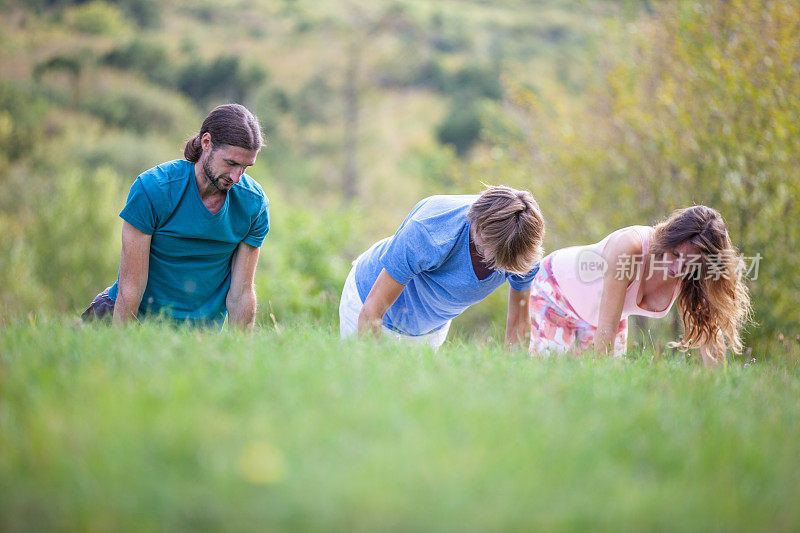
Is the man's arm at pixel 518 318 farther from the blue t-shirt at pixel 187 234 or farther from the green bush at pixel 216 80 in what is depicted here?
the green bush at pixel 216 80

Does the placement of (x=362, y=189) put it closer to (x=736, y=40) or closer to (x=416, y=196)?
(x=416, y=196)

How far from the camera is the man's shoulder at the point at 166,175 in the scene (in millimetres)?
3475

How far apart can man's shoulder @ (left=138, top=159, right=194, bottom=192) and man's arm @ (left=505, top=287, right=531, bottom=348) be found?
84.4 inches

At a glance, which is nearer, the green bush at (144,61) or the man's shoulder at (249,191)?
the man's shoulder at (249,191)

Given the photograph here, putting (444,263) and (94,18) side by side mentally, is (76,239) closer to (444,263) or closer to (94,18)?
(444,263)

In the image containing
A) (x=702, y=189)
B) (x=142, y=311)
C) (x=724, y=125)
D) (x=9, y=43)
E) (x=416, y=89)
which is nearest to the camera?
(x=142, y=311)

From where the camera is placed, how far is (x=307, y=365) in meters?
2.69

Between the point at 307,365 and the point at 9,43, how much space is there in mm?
25387

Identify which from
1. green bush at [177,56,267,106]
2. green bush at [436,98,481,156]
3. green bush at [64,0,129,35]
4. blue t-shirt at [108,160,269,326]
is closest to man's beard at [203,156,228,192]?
blue t-shirt at [108,160,269,326]

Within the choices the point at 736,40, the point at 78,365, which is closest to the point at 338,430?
the point at 78,365

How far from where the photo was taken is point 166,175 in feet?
11.7

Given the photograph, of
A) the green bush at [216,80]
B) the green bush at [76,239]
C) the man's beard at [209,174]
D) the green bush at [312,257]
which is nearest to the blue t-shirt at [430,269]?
the man's beard at [209,174]

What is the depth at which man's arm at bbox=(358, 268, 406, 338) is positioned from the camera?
3.50m

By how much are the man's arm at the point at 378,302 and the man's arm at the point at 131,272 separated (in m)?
1.28
